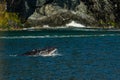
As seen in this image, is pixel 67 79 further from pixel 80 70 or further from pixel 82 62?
pixel 82 62

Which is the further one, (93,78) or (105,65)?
(105,65)

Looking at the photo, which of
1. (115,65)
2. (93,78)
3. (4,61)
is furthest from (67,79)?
(4,61)

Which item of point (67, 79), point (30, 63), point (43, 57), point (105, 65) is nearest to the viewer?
point (67, 79)

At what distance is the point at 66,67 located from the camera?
7869cm

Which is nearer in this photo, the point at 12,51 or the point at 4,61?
the point at 4,61

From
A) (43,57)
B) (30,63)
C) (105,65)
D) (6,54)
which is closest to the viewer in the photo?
Result: (105,65)

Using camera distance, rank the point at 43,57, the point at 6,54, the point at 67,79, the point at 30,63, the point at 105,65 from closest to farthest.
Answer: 1. the point at 67,79
2. the point at 105,65
3. the point at 30,63
4. the point at 43,57
5. the point at 6,54

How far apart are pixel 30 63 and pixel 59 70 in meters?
10.7

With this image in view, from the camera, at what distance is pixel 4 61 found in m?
89.4

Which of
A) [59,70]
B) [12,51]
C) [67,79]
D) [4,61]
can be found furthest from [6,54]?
[67,79]

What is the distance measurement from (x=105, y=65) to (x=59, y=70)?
798 cm

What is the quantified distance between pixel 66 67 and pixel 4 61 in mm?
14464

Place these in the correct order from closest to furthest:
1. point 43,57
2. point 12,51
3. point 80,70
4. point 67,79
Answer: point 67,79 → point 80,70 → point 43,57 → point 12,51

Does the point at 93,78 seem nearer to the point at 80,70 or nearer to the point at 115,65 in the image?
the point at 80,70
